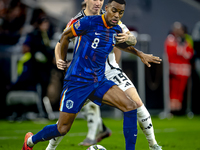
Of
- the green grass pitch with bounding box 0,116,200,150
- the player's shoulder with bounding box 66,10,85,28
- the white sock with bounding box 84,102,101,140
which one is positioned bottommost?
the green grass pitch with bounding box 0,116,200,150

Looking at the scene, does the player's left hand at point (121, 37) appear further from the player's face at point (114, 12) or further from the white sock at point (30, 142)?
the white sock at point (30, 142)

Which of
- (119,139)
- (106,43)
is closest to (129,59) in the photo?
(119,139)

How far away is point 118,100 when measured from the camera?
4.73 m

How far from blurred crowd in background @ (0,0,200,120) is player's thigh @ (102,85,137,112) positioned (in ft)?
21.7

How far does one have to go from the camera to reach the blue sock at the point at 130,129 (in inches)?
181

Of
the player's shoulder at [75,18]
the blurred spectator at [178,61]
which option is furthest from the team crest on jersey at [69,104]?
the blurred spectator at [178,61]

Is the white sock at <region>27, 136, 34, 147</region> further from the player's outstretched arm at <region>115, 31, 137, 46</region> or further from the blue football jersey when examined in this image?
the player's outstretched arm at <region>115, 31, 137, 46</region>

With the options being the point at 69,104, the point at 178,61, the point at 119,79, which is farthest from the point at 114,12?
the point at 178,61

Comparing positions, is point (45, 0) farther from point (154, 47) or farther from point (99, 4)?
point (99, 4)

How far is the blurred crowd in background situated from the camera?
37.0 ft

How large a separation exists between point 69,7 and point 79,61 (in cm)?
1059

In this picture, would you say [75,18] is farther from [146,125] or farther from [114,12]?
[146,125]

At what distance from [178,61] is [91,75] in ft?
28.3

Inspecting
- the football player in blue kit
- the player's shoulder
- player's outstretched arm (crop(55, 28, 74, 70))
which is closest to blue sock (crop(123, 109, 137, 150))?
the football player in blue kit
